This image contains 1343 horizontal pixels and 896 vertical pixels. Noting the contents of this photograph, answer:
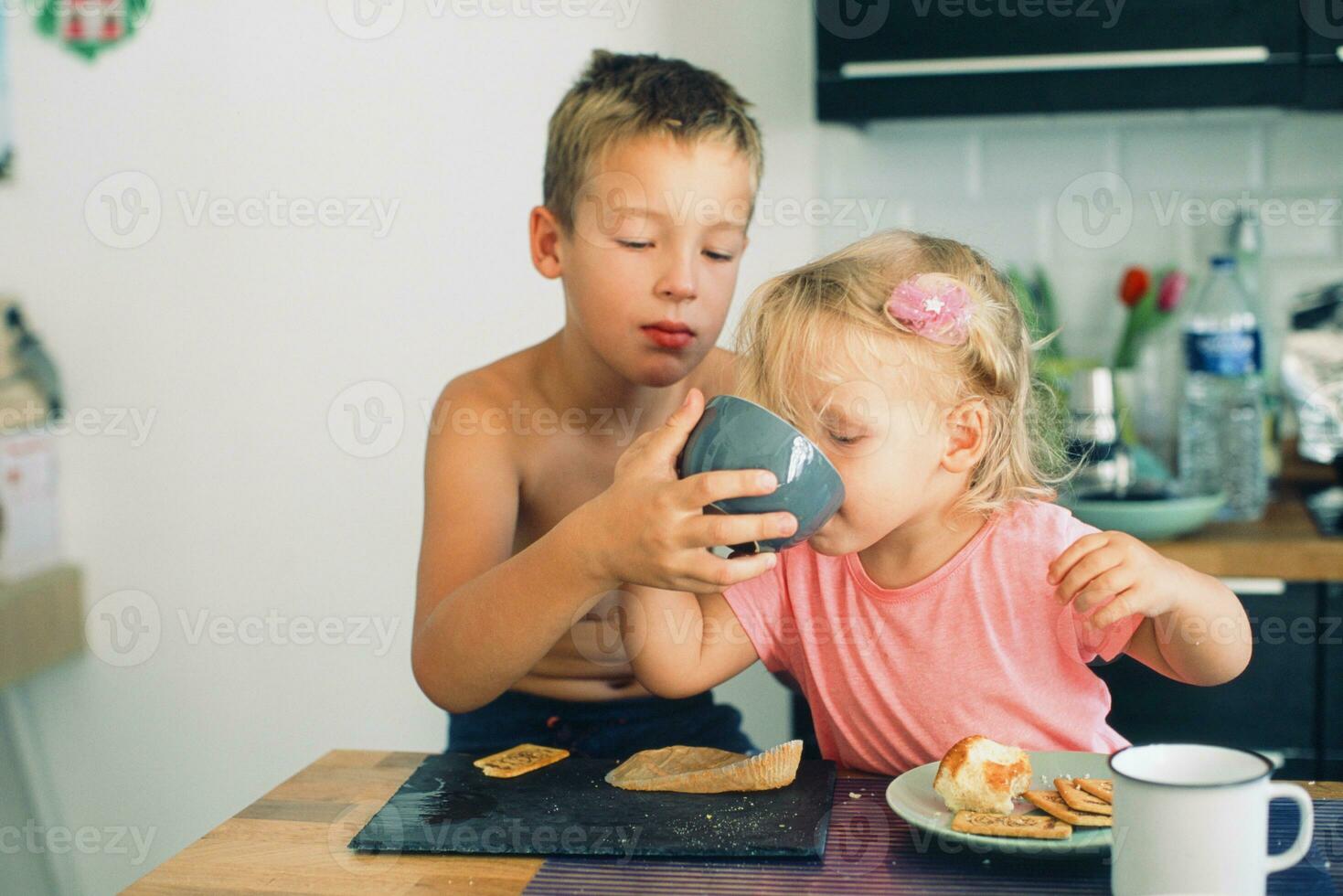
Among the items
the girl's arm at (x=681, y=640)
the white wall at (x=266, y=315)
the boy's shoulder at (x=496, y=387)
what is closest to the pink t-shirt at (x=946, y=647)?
the girl's arm at (x=681, y=640)

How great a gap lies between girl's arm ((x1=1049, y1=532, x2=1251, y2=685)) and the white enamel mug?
8.7 inches

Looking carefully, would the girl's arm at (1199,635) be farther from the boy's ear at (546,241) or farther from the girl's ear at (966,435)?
the boy's ear at (546,241)

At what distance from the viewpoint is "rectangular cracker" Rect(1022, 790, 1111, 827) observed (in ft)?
2.60

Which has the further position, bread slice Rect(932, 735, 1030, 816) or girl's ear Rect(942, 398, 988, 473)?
girl's ear Rect(942, 398, 988, 473)

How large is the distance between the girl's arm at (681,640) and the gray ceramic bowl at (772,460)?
8.3 inches

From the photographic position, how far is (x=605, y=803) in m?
0.91

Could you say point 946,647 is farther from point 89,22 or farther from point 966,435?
point 89,22

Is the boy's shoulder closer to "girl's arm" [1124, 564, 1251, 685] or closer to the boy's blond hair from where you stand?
the boy's blond hair

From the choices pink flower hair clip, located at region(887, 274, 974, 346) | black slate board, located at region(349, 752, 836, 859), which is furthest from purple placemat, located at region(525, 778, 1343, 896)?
pink flower hair clip, located at region(887, 274, 974, 346)

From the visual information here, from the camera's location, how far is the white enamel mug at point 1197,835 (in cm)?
68

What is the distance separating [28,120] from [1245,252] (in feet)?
7.25

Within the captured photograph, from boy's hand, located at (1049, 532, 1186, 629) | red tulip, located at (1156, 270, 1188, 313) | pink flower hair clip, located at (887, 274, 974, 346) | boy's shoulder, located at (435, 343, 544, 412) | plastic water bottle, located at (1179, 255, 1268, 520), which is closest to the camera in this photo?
boy's hand, located at (1049, 532, 1186, 629)

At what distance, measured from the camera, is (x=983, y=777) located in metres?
0.82

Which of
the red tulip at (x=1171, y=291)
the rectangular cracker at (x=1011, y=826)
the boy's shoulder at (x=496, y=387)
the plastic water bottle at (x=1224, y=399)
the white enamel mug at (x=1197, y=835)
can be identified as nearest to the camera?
the white enamel mug at (x=1197, y=835)
